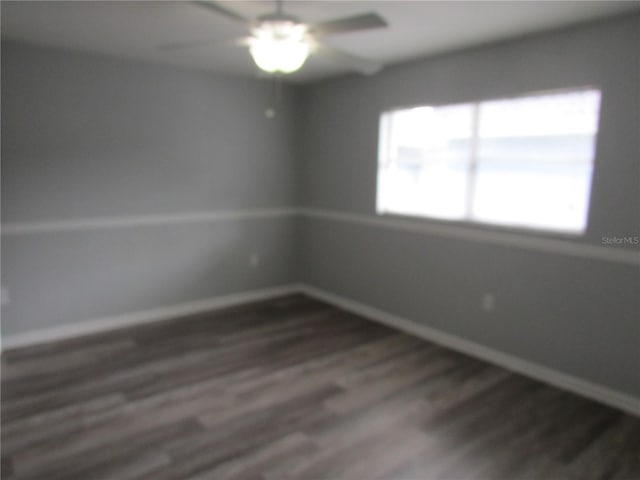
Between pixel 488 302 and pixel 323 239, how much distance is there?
1.95m

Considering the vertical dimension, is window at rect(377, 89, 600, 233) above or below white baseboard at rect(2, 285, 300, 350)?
above

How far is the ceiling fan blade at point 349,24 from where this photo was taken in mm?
1845

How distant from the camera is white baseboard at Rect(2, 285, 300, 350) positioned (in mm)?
3517

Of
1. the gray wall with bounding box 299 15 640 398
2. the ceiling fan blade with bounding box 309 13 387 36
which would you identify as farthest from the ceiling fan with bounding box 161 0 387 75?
the gray wall with bounding box 299 15 640 398

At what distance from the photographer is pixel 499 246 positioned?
3260 mm

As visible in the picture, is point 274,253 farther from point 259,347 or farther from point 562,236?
point 562,236

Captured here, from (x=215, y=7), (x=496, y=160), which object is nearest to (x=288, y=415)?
(x=215, y=7)

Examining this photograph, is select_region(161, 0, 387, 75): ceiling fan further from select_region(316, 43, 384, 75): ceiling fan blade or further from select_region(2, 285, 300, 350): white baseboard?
select_region(2, 285, 300, 350): white baseboard

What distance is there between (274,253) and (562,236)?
289 centimetres

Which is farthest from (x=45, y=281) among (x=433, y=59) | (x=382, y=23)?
(x=433, y=59)

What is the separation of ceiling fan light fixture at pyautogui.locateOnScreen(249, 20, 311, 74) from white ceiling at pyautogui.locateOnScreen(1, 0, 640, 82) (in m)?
0.19

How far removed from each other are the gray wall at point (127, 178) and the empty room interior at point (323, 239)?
19mm

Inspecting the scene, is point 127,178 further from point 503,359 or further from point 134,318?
point 503,359

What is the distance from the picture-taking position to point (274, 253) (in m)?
4.92
